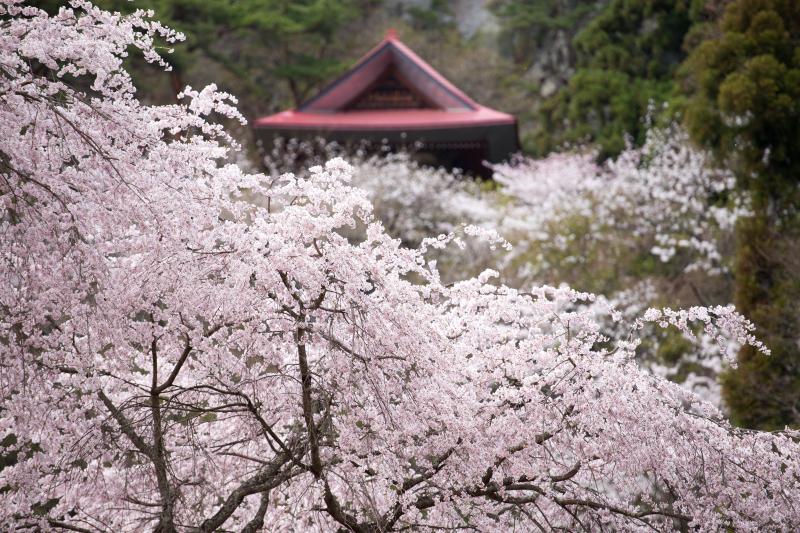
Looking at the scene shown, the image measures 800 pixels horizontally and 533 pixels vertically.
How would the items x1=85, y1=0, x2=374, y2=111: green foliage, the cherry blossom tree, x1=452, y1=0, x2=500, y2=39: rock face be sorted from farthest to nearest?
1. x1=452, y1=0, x2=500, y2=39: rock face
2. x1=85, y1=0, x2=374, y2=111: green foliage
3. the cherry blossom tree

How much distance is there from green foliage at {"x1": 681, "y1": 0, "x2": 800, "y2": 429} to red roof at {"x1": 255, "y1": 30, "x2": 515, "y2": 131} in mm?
6185

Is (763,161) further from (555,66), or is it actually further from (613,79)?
(555,66)

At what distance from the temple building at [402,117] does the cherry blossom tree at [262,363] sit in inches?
449

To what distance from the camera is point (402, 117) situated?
619 inches

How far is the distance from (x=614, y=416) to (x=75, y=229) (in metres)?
2.23

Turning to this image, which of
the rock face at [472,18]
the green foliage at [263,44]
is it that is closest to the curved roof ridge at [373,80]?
the green foliage at [263,44]

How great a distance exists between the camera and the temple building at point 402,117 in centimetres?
1523

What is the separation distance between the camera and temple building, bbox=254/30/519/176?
15227 mm

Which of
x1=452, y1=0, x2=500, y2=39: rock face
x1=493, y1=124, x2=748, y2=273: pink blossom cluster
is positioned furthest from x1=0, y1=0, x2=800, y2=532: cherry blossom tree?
x1=452, y1=0, x2=500, y2=39: rock face

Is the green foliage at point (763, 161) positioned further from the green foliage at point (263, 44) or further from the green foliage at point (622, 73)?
the green foliage at point (263, 44)

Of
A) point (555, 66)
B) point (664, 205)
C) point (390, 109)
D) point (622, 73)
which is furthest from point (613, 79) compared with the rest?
point (555, 66)

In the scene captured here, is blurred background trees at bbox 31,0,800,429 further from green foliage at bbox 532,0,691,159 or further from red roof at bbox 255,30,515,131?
red roof at bbox 255,30,515,131

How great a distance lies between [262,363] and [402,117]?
12.4 metres

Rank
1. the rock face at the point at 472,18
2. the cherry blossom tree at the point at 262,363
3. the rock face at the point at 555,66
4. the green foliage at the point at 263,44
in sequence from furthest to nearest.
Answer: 1. the rock face at the point at 472,18
2. the rock face at the point at 555,66
3. the green foliage at the point at 263,44
4. the cherry blossom tree at the point at 262,363
